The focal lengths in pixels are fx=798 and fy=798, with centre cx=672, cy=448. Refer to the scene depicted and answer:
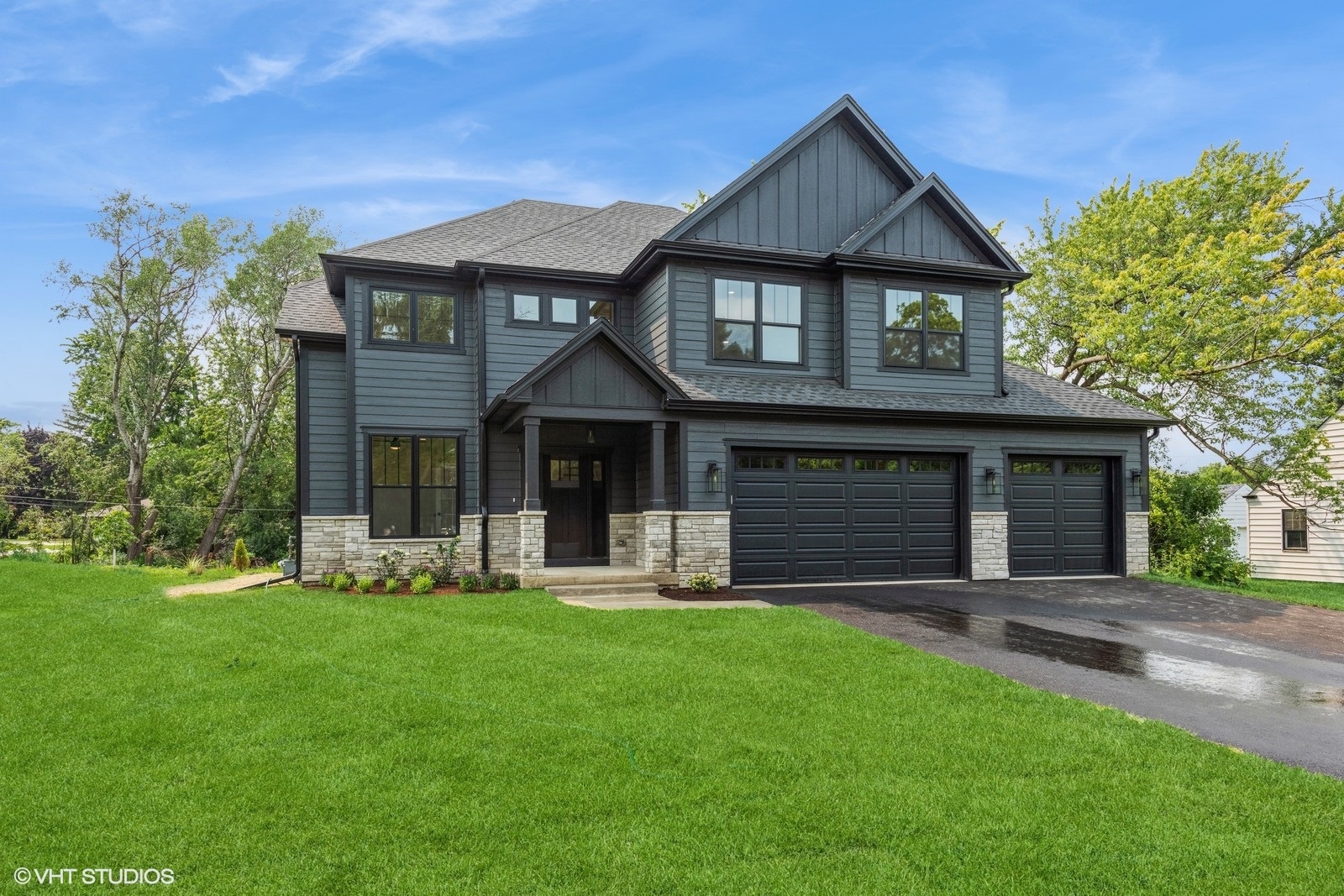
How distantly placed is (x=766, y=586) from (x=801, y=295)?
17.9 feet

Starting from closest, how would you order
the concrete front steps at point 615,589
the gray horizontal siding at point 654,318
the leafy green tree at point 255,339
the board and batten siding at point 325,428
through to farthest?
the concrete front steps at point 615,589, the board and batten siding at point 325,428, the gray horizontal siding at point 654,318, the leafy green tree at point 255,339

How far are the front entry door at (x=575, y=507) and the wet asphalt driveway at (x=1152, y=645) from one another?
3.75 meters

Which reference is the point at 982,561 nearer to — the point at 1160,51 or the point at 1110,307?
the point at 1160,51

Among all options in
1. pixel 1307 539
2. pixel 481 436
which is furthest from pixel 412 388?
pixel 1307 539

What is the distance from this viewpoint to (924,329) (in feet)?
50.8

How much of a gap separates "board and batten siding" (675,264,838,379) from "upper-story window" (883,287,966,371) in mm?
1081

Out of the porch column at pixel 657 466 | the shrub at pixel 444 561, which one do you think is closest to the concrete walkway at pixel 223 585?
the shrub at pixel 444 561

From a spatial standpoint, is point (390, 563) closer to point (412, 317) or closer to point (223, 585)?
point (223, 585)

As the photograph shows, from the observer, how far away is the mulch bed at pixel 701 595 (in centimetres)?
1203

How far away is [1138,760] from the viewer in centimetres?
503

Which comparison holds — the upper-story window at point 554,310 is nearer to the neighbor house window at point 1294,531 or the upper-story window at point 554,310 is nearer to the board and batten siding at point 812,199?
the board and batten siding at point 812,199

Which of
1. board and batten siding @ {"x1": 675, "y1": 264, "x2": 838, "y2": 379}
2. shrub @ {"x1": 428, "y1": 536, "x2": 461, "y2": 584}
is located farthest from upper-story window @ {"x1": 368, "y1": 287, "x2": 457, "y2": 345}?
board and batten siding @ {"x1": 675, "y1": 264, "x2": 838, "y2": 379}

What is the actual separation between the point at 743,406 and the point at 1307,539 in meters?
21.6

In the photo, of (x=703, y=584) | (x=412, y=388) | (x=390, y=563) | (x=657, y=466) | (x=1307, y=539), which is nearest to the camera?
(x=703, y=584)
